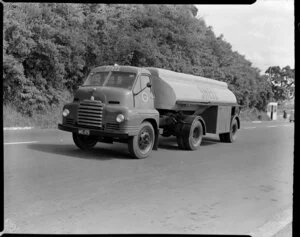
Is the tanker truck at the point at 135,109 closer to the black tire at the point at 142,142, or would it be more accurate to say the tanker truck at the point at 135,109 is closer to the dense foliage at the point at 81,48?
the black tire at the point at 142,142

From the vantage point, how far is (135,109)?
8469 mm

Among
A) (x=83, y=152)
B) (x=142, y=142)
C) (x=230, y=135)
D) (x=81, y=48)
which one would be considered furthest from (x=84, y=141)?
(x=81, y=48)

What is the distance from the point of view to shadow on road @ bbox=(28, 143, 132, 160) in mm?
8491

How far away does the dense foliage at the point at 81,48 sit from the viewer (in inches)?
558

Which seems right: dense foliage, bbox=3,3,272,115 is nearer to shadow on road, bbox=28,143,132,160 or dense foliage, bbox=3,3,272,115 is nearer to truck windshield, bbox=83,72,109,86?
truck windshield, bbox=83,72,109,86

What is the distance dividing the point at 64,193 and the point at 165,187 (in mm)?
1651

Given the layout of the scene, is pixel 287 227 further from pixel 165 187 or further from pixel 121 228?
pixel 165 187

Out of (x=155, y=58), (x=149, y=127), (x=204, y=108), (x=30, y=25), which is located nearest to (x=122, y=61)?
(x=155, y=58)

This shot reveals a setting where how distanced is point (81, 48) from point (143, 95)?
29.9 ft

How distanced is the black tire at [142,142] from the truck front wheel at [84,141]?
1.57 meters

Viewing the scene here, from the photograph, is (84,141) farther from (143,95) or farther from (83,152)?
(143,95)

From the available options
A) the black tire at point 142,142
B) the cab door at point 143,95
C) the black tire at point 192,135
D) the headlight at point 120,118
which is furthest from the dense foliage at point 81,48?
the headlight at point 120,118

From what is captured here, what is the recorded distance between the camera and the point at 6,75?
15.7 metres

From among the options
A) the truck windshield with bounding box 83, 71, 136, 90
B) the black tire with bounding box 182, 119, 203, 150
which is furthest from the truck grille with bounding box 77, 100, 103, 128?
the black tire with bounding box 182, 119, 203, 150
